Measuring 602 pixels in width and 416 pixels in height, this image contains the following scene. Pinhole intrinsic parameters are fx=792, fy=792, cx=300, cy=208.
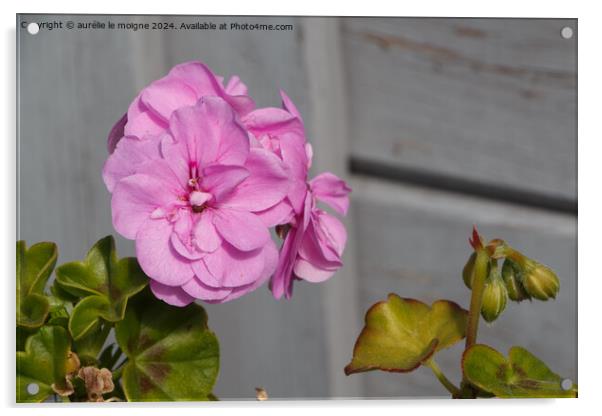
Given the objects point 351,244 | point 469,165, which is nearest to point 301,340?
point 351,244

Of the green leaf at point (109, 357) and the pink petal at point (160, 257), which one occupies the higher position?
the pink petal at point (160, 257)

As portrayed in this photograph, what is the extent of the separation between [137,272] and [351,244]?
14.0 inches

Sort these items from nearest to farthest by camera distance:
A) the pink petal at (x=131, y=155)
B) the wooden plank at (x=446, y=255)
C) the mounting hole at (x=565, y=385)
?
the pink petal at (x=131, y=155) < the mounting hole at (x=565, y=385) < the wooden plank at (x=446, y=255)

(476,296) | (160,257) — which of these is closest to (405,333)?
(476,296)

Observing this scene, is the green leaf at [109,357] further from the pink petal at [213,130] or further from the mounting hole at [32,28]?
the mounting hole at [32,28]

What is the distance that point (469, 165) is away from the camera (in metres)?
0.69

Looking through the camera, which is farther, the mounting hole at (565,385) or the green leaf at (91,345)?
the mounting hole at (565,385)

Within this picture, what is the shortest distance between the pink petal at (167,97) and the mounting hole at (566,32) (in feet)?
1.08

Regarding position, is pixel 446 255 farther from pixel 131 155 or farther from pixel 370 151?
pixel 131 155

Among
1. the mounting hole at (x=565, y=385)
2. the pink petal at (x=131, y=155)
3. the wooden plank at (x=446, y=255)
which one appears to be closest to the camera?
the pink petal at (x=131, y=155)

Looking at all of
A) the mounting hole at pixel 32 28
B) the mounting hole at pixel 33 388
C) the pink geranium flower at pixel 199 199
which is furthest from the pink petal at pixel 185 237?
the mounting hole at pixel 32 28

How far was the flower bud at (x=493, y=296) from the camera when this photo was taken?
419 millimetres

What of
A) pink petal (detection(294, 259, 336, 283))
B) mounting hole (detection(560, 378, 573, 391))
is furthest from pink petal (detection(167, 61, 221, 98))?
mounting hole (detection(560, 378, 573, 391))
